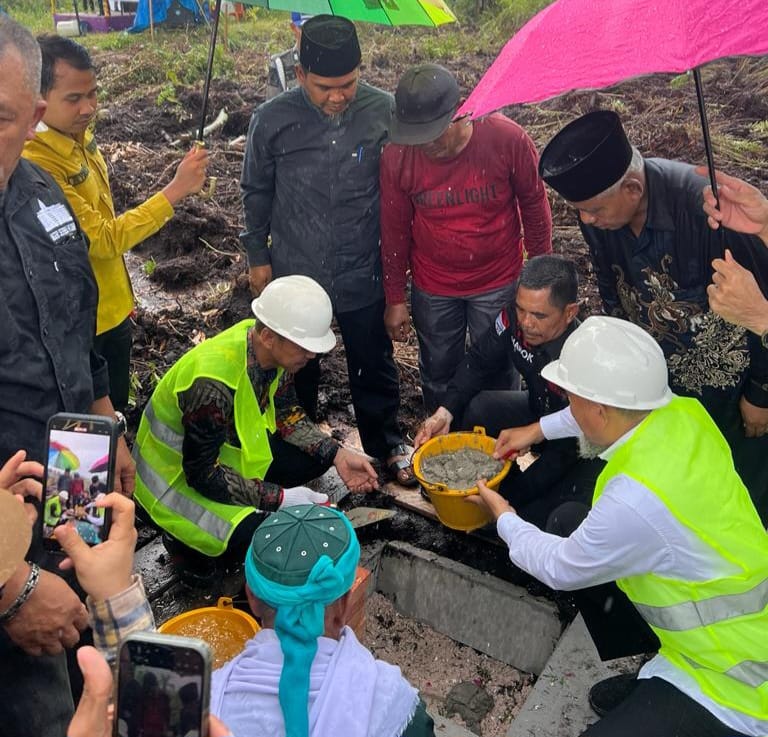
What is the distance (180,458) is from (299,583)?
1538mm

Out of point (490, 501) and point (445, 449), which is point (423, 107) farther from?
point (490, 501)

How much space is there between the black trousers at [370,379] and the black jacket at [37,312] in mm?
1610

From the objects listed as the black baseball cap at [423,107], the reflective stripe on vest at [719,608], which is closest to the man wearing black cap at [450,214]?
the black baseball cap at [423,107]

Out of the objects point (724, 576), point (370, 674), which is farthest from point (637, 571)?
point (370, 674)

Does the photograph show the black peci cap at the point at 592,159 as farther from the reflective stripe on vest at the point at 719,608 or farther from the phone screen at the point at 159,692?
the phone screen at the point at 159,692

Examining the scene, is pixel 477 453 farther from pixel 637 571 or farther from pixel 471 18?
pixel 471 18

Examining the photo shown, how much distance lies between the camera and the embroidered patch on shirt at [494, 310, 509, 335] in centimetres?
342

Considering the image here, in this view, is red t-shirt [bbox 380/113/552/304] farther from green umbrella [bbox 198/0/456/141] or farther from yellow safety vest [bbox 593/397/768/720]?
yellow safety vest [bbox 593/397/768/720]

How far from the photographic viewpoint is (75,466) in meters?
1.97

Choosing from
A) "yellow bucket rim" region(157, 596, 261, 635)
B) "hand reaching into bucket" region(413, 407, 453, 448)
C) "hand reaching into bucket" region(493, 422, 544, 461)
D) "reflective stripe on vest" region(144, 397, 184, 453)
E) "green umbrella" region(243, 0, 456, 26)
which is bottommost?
"yellow bucket rim" region(157, 596, 261, 635)

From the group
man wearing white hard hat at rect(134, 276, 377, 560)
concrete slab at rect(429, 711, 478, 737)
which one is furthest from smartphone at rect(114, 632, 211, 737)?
concrete slab at rect(429, 711, 478, 737)

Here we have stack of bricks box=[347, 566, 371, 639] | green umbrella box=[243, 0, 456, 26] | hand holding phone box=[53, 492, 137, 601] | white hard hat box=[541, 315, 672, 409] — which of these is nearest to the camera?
hand holding phone box=[53, 492, 137, 601]

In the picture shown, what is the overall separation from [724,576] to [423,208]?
2193mm

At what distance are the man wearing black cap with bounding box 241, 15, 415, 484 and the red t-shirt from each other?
12 centimetres
